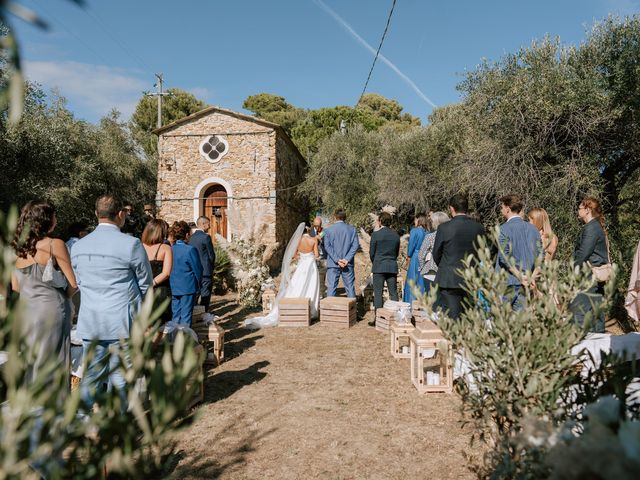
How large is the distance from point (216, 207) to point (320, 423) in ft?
54.9

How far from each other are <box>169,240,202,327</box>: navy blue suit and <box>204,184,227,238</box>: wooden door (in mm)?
14115

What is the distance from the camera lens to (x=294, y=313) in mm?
8492

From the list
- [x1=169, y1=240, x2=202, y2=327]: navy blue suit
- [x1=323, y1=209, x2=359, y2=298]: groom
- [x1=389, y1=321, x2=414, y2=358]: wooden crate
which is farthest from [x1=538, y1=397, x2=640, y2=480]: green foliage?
[x1=323, y1=209, x2=359, y2=298]: groom

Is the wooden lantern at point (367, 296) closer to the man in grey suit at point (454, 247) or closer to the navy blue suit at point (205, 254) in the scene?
the navy blue suit at point (205, 254)

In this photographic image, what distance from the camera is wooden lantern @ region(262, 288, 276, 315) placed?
939 cm

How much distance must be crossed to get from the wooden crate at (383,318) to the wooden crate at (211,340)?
2886mm

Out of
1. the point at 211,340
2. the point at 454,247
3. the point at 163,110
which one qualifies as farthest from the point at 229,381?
the point at 163,110

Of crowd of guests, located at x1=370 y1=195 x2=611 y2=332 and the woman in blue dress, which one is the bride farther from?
crowd of guests, located at x1=370 y1=195 x2=611 y2=332

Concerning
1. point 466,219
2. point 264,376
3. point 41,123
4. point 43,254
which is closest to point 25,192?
point 41,123

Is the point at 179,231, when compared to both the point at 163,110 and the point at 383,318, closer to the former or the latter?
the point at 383,318

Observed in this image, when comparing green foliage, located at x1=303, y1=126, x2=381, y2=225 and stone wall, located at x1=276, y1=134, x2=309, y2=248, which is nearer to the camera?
stone wall, located at x1=276, y1=134, x2=309, y2=248

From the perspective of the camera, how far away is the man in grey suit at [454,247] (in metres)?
5.07

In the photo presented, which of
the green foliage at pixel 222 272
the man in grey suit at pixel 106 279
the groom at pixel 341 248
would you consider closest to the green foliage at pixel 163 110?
the green foliage at pixel 222 272

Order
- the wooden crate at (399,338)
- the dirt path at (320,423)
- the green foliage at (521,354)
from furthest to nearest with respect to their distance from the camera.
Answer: the wooden crate at (399,338) → the dirt path at (320,423) → the green foliage at (521,354)
